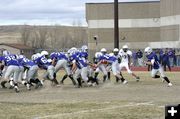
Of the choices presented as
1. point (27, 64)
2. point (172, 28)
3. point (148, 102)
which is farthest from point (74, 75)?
point (172, 28)

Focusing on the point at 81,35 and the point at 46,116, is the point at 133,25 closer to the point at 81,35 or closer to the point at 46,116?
the point at 46,116

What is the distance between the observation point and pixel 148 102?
47.1ft

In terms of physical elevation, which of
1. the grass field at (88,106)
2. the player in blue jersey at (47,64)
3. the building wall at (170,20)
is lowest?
the grass field at (88,106)

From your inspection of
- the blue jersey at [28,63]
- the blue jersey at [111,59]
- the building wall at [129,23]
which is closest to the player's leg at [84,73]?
the blue jersey at [111,59]

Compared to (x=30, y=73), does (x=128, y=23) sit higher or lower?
higher

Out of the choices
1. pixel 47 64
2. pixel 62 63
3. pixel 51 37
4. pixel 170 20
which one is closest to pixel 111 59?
pixel 62 63

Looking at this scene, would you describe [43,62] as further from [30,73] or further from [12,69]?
[12,69]

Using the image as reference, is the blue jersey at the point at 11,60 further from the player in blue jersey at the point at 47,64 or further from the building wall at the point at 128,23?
the building wall at the point at 128,23

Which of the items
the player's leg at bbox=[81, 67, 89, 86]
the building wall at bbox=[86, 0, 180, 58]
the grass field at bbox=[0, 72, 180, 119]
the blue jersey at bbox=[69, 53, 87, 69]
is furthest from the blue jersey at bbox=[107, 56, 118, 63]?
the building wall at bbox=[86, 0, 180, 58]

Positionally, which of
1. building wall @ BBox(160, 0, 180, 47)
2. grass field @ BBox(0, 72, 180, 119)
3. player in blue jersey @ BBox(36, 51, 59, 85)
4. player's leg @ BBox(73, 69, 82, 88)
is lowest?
grass field @ BBox(0, 72, 180, 119)

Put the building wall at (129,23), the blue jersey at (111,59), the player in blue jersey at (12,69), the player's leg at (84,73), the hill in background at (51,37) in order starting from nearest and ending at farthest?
the player in blue jersey at (12,69) → the player's leg at (84,73) → the blue jersey at (111,59) → the building wall at (129,23) → the hill in background at (51,37)

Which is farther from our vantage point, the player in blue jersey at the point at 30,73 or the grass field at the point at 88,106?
the player in blue jersey at the point at 30,73

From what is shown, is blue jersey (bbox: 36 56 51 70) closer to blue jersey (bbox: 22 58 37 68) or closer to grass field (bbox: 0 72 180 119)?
blue jersey (bbox: 22 58 37 68)

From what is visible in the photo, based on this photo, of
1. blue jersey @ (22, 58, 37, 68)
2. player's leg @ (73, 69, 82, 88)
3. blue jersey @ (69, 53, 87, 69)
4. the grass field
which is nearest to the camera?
the grass field
